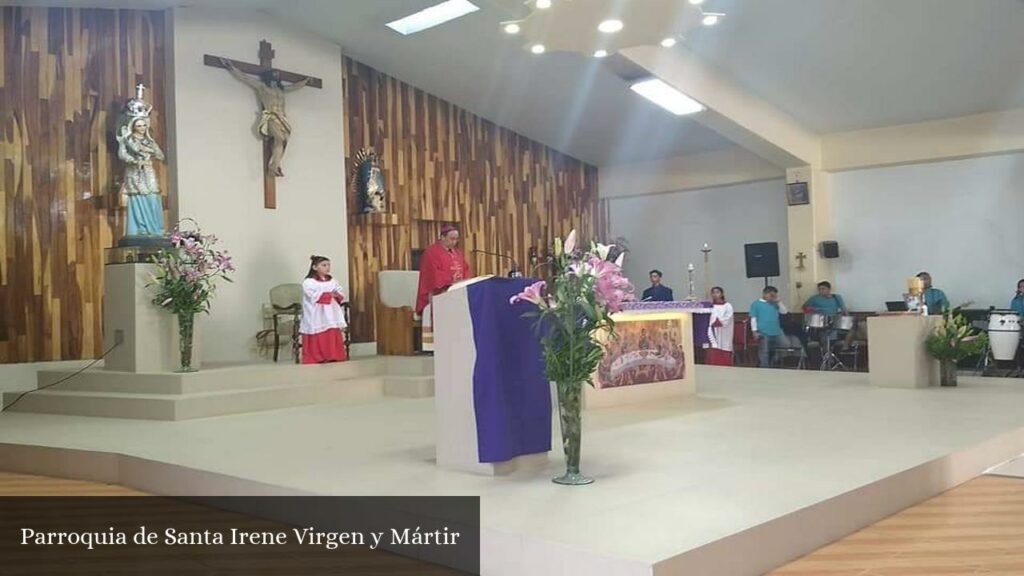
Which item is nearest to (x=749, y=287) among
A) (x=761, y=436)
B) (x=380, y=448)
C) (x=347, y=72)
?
(x=347, y=72)

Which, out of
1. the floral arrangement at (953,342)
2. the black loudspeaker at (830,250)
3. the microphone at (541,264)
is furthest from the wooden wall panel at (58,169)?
the black loudspeaker at (830,250)

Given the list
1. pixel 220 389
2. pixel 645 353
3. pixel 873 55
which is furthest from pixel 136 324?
pixel 873 55

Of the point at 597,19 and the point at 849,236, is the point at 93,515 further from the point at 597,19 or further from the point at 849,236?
the point at 849,236

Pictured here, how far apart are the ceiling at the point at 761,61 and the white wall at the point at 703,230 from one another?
1024mm

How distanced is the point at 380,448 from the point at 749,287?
865 centimetres

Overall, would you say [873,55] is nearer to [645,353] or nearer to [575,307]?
[645,353]

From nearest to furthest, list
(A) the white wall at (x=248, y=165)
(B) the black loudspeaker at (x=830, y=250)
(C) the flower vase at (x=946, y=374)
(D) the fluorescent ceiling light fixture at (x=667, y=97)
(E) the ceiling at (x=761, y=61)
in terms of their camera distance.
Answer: (C) the flower vase at (x=946, y=374) < (E) the ceiling at (x=761, y=61) < (A) the white wall at (x=248, y=165) < (D) the fluorescent ceiling light fixture at (x=667, y=97) < (B) the black loudspeaker at (x=830, y=250)

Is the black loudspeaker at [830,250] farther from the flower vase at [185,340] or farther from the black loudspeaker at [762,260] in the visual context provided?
the flower vase at [185,340]

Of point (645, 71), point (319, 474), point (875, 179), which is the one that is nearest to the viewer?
point (319, 474)

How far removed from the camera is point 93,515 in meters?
4.04

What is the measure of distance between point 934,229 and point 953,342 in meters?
4.26

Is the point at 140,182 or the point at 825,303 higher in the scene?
the point at 140,182

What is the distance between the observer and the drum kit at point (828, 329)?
10.0m

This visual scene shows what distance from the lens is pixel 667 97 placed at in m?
10.1
